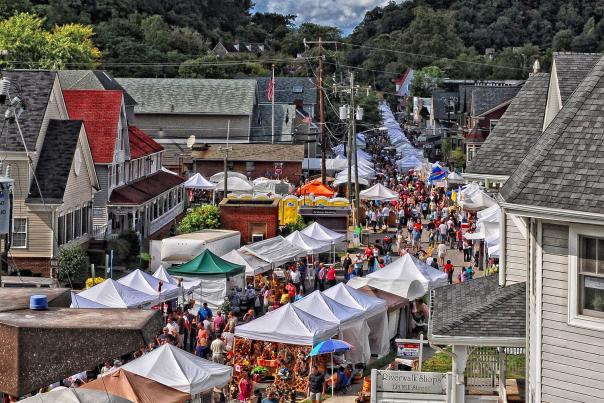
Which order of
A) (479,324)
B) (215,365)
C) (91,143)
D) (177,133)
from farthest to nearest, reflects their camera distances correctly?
(177,133) < (91,143) < (215,365) < (479,324)

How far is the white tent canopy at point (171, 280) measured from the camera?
33281 mm

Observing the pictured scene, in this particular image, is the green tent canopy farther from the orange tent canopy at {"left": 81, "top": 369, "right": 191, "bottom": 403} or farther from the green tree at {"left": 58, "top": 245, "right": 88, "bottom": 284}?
the orange tent canopy at {"left": 81, "top": 369, "right": 191, "bottom": 403}

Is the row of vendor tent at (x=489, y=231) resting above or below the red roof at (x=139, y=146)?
below

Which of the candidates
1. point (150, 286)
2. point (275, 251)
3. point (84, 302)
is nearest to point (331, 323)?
point (84, 302)

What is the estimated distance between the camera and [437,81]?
15200 cm

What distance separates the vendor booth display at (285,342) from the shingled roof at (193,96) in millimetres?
55539

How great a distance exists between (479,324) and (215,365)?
724cm

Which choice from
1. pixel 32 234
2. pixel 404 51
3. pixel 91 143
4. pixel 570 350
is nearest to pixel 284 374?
pixel 570 350

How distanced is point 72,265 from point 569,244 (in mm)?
28479

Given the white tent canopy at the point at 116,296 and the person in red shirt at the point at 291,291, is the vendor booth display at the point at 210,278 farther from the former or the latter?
the white tent canopy at the point at 116,296

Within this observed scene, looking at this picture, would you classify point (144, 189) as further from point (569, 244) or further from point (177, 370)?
point (569, 244)

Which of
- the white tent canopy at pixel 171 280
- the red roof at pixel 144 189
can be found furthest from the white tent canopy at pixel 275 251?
the red roof at pixel 144 189

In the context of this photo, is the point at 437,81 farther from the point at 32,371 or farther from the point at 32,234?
the point at 32,371

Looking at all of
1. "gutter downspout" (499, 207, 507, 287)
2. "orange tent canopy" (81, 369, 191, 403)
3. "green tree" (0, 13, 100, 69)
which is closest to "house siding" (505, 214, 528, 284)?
"gutter downspout" (499, 207, 507, 287)
